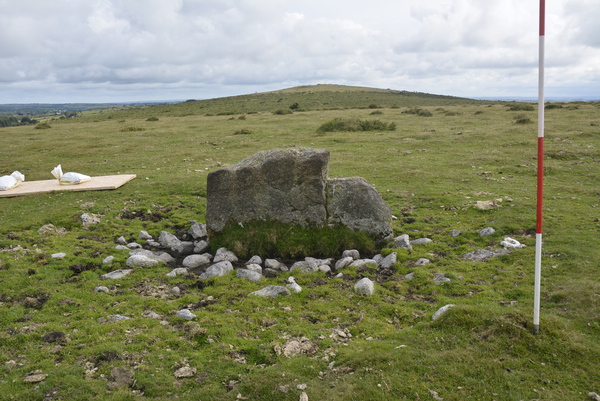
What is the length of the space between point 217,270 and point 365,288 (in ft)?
12.4

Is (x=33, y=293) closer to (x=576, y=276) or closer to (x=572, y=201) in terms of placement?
(x=576, y=276)

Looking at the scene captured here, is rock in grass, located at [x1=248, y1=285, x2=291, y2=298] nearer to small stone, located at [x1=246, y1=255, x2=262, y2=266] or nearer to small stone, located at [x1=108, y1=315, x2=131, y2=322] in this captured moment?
small stone, located at [x1=246, y1=255, x2=262, y2=266]

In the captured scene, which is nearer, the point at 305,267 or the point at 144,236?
the point at 305,267

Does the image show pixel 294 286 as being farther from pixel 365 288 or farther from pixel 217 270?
pixel 217 270

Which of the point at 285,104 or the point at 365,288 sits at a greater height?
the point at 285,104

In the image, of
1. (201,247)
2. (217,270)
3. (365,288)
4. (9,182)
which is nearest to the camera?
(365,288)

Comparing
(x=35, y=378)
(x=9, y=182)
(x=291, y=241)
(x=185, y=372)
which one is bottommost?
(x=185, y=372)

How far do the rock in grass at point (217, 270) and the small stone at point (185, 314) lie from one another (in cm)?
202

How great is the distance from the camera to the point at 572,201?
1527cm

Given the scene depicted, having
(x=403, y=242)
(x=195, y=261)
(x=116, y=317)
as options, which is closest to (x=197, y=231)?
(x=195, y=261)

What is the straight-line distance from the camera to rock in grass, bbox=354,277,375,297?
8820mm

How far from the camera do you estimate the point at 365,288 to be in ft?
29.1

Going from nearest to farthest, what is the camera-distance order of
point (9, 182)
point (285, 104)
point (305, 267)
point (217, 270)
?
1. point (217, 270)
2. point (305, 267)
3. point (9, 182)
4. point (285, 104)

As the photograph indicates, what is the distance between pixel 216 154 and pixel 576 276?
22538 millimetres
